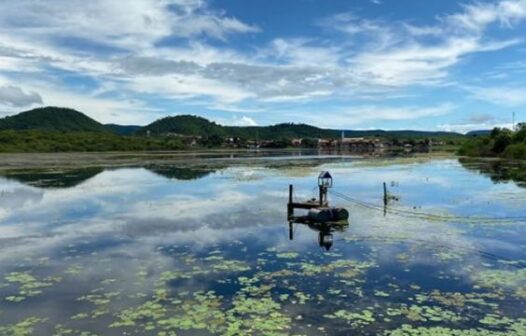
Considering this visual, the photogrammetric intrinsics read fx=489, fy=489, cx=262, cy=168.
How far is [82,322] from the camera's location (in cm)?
1277

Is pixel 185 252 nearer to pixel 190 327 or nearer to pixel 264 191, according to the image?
pixel 190 327

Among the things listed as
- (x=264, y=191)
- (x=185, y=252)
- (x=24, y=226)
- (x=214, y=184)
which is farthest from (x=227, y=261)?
(x=214, y=184)

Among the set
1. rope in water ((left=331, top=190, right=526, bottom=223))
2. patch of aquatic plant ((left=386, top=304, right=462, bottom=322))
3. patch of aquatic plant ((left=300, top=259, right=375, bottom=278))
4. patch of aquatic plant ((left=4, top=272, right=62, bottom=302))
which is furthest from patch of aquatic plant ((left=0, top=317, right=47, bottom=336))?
rope in water ((left=331, top=190, right=526, bottom=223))

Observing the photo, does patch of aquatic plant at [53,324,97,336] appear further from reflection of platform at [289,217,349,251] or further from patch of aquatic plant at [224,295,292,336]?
reflection of platform at [289,217,349,251]

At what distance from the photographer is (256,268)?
→ 17859mm

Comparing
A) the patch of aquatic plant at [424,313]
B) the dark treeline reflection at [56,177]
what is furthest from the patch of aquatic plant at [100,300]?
the dark treeline reflection at [56,177]

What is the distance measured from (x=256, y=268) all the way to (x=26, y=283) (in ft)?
25.5

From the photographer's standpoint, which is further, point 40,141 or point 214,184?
point 40,141

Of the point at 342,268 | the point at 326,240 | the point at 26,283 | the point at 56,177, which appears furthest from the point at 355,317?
the point at 56,177

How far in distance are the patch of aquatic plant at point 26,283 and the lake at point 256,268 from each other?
0.06 meters

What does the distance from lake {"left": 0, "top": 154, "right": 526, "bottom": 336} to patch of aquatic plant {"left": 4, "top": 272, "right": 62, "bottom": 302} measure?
0.06m

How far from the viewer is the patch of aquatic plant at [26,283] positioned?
14.9 metres

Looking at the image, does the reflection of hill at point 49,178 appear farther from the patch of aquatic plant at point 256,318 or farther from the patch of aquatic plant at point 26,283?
the patch of aquatic plant at point 256,318

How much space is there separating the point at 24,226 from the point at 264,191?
Result: 20697 mm
